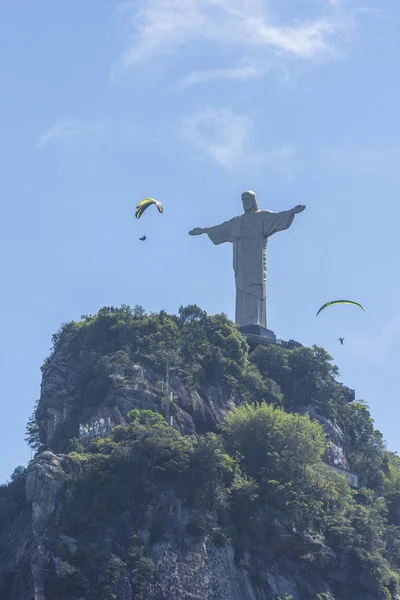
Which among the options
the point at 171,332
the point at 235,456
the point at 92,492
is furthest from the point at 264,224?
the point at 92,492

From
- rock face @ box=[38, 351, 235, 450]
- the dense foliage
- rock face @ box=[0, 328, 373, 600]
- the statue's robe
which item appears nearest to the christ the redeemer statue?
the statue's robe

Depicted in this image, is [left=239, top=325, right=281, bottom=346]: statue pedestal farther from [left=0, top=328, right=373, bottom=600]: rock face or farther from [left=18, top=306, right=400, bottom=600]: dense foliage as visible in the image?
[left=0, top=328, right=373, bottom=600]: rock face

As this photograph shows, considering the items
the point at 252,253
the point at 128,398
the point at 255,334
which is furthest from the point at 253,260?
the point at 128,398

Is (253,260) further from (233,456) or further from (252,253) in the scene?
(233,456)

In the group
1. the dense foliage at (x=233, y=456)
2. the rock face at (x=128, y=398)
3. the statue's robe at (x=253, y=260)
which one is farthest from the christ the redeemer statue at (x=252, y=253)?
the rock face at (x=128, y=398)

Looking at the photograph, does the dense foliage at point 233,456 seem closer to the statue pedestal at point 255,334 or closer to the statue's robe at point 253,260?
the statue pedestal at point 255,334

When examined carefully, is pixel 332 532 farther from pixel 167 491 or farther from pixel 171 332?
pixel 171 332

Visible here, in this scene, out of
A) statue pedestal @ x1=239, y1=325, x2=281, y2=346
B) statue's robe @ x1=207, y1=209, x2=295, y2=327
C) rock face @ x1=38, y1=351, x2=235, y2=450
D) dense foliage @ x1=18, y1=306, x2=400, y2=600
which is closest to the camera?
dense foliage @ x1=18, y1=306, x2=400, y2=600
